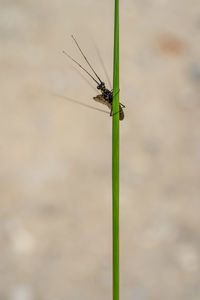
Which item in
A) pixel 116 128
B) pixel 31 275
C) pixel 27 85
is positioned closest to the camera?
pixel 116 128

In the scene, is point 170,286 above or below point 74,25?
below

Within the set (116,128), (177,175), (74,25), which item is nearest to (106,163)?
(177,175)

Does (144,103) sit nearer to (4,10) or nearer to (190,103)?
(190,103)

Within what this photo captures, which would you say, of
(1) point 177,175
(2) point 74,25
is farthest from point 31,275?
(2) point 74,25

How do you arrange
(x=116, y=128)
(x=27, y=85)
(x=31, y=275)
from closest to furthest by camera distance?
1. (x=116, y=128)
2. (x=31, y=275)
3. (x=27, y=85)

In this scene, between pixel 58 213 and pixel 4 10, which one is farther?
pixel 4 10

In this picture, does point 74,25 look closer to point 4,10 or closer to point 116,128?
point 4,10

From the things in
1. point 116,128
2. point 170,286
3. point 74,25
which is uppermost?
point 74,25
